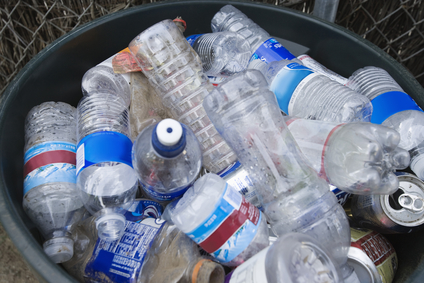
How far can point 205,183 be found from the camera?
0.92 m

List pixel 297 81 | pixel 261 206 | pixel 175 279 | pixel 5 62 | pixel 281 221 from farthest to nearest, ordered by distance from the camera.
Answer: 1. pixel 5 62
2. pixel 297 81
3. pixel 261 206
4. pixel 281 221
5. pixel 175 279

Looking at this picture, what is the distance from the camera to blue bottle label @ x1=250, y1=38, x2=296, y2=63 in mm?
1352

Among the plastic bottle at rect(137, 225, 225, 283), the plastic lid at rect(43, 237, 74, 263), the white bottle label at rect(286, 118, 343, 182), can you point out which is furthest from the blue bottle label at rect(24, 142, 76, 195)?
the white bottle label at rect(286, 118, 343, 182)

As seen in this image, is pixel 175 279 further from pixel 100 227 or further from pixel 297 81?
pixel 297 81

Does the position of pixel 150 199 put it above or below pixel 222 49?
below

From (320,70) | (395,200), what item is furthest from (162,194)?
(320,70)

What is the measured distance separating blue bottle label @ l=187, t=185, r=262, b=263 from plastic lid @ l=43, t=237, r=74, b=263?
34cm

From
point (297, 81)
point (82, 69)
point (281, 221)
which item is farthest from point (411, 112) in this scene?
point (82, 69)

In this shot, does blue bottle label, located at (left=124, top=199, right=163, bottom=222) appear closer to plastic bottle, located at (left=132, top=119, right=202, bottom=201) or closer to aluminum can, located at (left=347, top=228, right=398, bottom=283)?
plastic bottle, located at (left=132, top=119, right=202, bottom=201)

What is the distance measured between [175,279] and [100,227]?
0.25 metres

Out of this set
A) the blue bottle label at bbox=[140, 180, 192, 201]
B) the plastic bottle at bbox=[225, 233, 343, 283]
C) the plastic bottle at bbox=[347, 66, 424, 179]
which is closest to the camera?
the plastic bottle at bbox=[225, 233, 343, 283]

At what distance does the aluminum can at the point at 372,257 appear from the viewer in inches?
36.1

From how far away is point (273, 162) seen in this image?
1029 mm

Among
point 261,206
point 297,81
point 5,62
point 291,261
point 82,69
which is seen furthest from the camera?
point 5,62
